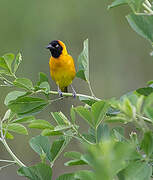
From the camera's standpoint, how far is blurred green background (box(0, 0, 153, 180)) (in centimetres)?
680

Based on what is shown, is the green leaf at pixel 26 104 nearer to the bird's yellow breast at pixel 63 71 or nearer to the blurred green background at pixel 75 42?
the bird's yellow breast at pixel 63 71

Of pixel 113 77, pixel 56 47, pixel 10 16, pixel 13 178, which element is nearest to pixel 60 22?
pixel 10 16

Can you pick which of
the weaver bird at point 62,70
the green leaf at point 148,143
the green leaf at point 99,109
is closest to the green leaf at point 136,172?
the green leaf at point 148,143

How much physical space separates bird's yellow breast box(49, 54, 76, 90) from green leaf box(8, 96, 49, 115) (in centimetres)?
165

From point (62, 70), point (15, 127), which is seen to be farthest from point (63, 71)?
point (15, 127)

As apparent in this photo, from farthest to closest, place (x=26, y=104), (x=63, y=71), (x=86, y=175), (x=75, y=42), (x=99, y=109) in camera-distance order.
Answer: (x=75, y=42) < (x=63, y=71) < (x=26, y=104) < (x=99, y=109) < (x=86, y=175)

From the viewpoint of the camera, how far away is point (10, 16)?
6855mm

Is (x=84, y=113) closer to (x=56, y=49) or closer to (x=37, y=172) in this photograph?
(x=37, y=172)

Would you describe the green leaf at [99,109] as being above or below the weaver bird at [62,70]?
above

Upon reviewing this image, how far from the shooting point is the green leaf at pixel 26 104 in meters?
1.20

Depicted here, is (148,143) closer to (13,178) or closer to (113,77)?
(13,178)

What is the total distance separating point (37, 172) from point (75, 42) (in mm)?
6095

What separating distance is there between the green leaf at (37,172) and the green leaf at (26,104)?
0.20 metres

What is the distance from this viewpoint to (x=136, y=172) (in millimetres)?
826
